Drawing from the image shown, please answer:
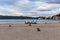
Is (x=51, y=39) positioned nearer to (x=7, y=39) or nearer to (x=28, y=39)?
(x=28, y=39)

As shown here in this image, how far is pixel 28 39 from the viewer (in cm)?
1099

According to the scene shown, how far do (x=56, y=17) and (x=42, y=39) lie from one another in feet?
417

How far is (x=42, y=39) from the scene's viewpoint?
11078mm

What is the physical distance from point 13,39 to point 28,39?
3.37ft

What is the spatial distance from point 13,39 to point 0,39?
0.88 meters

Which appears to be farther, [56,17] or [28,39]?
[56,17]

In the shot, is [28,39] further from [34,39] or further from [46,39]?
[46,39]

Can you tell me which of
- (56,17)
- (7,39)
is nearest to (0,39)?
(7,39)

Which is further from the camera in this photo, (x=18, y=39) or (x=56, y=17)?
(x=56, y=17)

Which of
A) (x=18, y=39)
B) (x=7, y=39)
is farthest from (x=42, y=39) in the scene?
(x=7, y=39)

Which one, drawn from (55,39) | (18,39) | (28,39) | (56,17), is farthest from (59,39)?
(56,17)

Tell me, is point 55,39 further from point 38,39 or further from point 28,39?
point 28,39

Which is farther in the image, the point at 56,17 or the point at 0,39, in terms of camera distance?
the point at 56,17

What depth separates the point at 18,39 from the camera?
1098 centimetres
